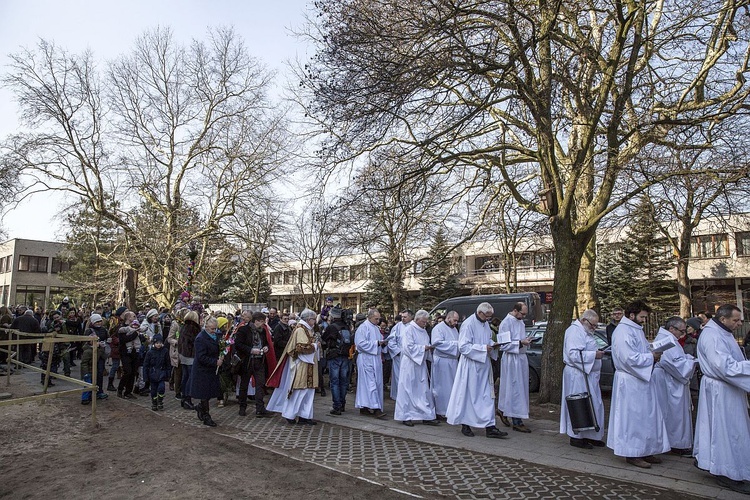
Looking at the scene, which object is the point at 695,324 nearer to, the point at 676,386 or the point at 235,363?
the point at 676,386

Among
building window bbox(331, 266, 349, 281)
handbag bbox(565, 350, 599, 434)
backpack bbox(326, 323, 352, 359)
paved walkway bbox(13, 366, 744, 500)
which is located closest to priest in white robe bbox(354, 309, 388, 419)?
backpack bbox(326, 323, 352, 359)

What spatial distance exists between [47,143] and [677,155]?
26.1m

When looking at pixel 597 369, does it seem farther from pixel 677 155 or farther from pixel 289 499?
pixel 677 155

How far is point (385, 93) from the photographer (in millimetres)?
8945

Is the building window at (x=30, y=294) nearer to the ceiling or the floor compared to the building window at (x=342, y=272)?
nearer to the floor

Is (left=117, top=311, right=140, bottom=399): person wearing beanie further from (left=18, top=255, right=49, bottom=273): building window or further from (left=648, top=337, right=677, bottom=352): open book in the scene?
(left=18, top=255, right=49, bottom=273): building window

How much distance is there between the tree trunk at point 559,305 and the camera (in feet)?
34.7

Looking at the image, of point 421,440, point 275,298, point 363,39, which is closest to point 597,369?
point 421,440

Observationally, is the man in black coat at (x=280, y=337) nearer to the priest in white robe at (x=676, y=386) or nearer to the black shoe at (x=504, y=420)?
the black shoe at (x=504, y=420)

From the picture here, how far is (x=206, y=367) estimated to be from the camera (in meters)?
8.48

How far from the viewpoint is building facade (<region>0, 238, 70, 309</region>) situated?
183 ft

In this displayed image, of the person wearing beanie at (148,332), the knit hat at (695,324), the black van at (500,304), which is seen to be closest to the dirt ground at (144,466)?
the person wearing beanie at (148,332)

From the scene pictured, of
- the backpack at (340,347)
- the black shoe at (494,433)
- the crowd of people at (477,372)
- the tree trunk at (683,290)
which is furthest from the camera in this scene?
the tree trunk at (683,290)

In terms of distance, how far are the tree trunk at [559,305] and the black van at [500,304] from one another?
22.0 ft
